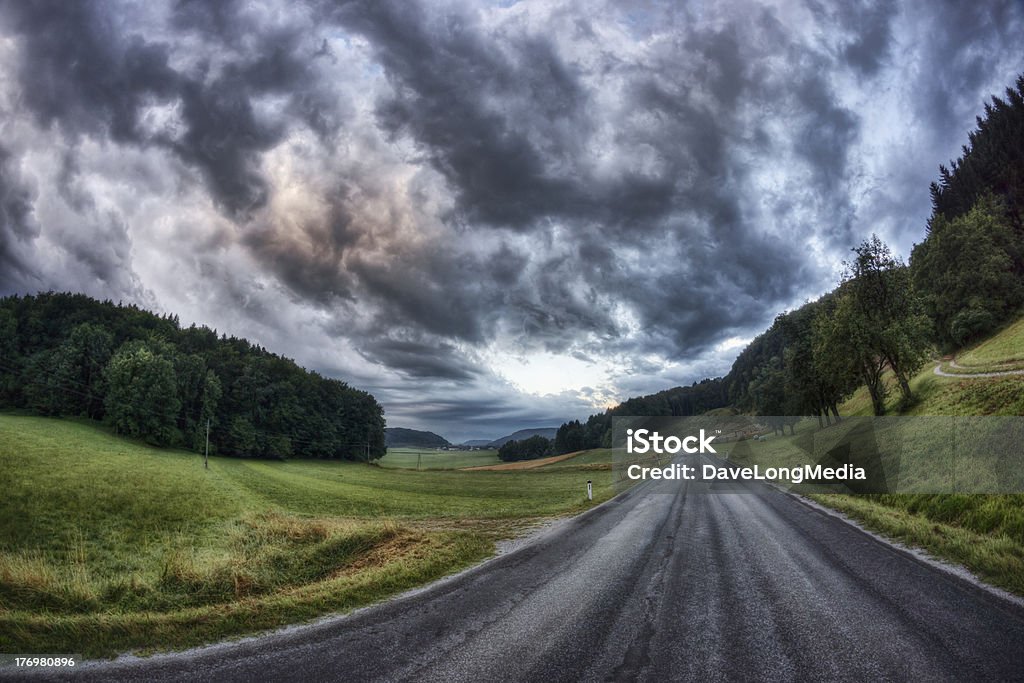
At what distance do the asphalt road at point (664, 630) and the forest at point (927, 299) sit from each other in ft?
111

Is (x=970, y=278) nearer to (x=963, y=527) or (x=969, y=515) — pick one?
(x=969, y=515)

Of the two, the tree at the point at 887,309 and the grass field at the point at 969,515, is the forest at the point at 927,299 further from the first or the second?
the grass field at the point at 969,515

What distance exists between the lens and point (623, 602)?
8.68 m

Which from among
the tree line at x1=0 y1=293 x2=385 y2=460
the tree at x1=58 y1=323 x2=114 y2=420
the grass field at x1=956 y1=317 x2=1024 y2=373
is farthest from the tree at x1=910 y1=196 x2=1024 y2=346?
the tree at x1=58 y1=323 x2=114 y2=420

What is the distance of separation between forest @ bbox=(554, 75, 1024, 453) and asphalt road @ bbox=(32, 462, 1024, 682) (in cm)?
3392

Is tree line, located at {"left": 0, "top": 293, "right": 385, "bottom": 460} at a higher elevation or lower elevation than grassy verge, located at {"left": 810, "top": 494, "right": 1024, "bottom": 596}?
higher

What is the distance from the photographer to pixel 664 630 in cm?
724

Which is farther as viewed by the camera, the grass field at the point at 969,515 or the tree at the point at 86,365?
the tree at the point at 86,365

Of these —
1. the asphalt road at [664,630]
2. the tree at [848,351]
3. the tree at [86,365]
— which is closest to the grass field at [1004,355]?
the tree at [848,351]

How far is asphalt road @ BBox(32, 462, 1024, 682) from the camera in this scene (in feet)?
19.4

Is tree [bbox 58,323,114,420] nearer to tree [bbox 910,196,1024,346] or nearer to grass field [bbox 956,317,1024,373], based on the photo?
grass field [bbox 956,317,1024,373]

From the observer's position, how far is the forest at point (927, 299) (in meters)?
37.8

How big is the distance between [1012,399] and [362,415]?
4848 inches

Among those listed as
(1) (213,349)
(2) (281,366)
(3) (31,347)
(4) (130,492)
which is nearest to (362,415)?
(2) (281,366)
